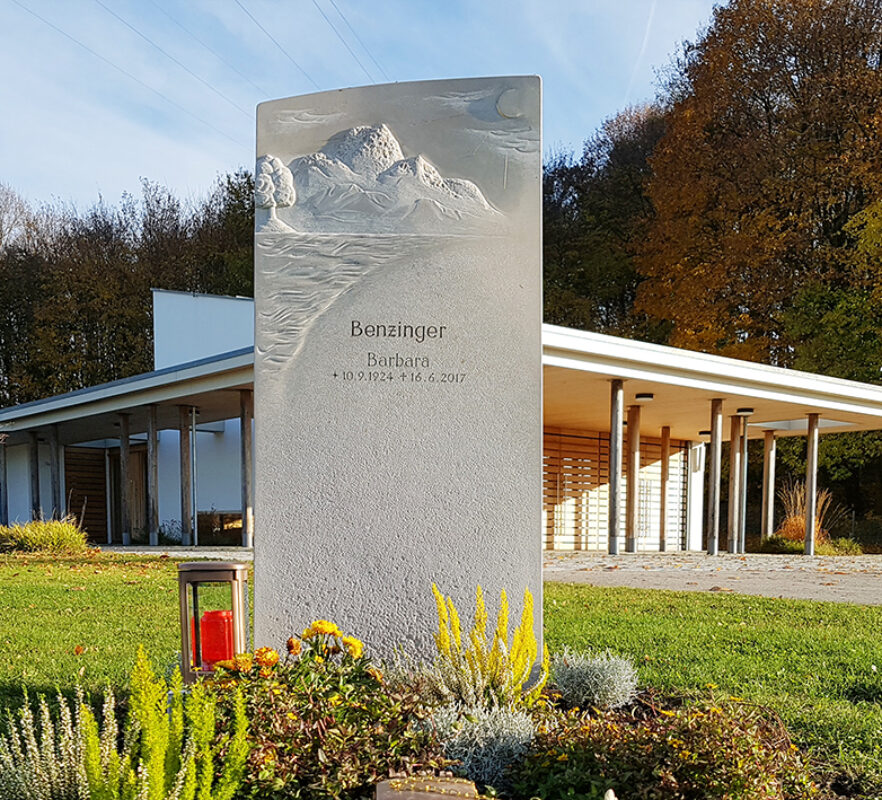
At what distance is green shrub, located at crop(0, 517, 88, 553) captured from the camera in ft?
45.5

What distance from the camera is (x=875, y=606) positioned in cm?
785

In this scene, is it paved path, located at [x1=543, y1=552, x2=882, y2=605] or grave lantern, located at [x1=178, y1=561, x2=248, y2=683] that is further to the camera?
paved path, located at [x1=543, y1=552, x2=882, y2=605]

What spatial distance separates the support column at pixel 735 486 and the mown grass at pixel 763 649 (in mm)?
8841

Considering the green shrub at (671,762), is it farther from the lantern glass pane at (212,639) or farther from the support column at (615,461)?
the support column at (615,461)

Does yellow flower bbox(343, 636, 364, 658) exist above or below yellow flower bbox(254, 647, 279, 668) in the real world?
below

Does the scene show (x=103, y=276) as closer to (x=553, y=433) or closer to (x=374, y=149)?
(x=553, y=433)

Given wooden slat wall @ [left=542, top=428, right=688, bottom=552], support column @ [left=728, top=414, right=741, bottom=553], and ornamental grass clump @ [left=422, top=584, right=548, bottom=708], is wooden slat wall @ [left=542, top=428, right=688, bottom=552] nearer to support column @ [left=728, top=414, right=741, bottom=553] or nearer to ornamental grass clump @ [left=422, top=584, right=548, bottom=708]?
support column @ [left=728, top=414, right=741, bottom=553]

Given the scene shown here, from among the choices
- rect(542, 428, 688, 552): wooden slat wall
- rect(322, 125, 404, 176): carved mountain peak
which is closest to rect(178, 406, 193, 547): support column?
rect(542, 428, 688, 552): wooden slat wall

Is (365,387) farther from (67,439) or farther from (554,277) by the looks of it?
(554,277)

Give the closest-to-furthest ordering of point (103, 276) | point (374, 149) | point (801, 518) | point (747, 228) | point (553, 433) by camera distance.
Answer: point (374, 149) → point (801, 518) → point (553, 433) → point (747, 228) → point (103, 276)

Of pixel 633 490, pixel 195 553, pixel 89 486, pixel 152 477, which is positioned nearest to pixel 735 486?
pixel 633 490

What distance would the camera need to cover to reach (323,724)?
3076mm

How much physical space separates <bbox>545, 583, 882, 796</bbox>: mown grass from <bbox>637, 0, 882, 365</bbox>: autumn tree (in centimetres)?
1605

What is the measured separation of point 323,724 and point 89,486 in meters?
23.2
